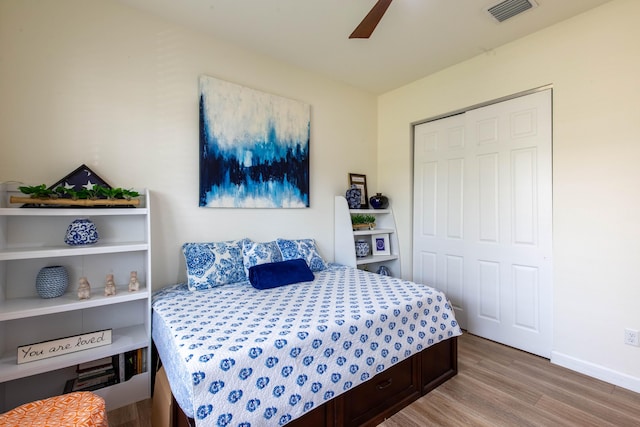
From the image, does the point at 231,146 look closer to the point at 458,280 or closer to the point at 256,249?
the point at 256,249

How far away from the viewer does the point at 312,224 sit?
10.3ft

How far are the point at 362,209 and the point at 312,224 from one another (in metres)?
0.66

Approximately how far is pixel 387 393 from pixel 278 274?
110 centimetres

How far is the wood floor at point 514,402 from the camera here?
1.70m

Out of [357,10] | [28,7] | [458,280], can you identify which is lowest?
[458,280]

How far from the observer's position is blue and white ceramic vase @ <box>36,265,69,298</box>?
173 cm

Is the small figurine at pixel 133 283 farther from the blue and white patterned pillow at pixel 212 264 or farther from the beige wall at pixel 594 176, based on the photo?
the beige wall at pixel 594 176

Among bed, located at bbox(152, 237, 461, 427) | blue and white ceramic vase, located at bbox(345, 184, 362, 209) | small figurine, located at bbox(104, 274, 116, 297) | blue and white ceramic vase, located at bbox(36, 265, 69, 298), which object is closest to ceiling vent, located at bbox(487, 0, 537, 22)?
blue and white ceramic vase, located at bbox(345, 184, 362, 209)

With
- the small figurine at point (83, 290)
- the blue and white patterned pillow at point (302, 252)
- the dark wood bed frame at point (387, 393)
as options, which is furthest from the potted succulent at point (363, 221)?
the small figurine at point (83, 290)

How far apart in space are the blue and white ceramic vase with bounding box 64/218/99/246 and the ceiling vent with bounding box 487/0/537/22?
3.15 metres

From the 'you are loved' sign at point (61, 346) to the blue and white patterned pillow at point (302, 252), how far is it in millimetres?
1392

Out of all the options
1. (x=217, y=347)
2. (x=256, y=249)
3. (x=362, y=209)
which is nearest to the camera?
(x=217, y=347)

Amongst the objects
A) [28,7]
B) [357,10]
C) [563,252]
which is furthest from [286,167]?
[563,252]

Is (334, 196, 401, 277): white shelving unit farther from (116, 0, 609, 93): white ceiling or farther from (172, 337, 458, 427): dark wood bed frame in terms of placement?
(116, 0, 609, 93): white ceiling
